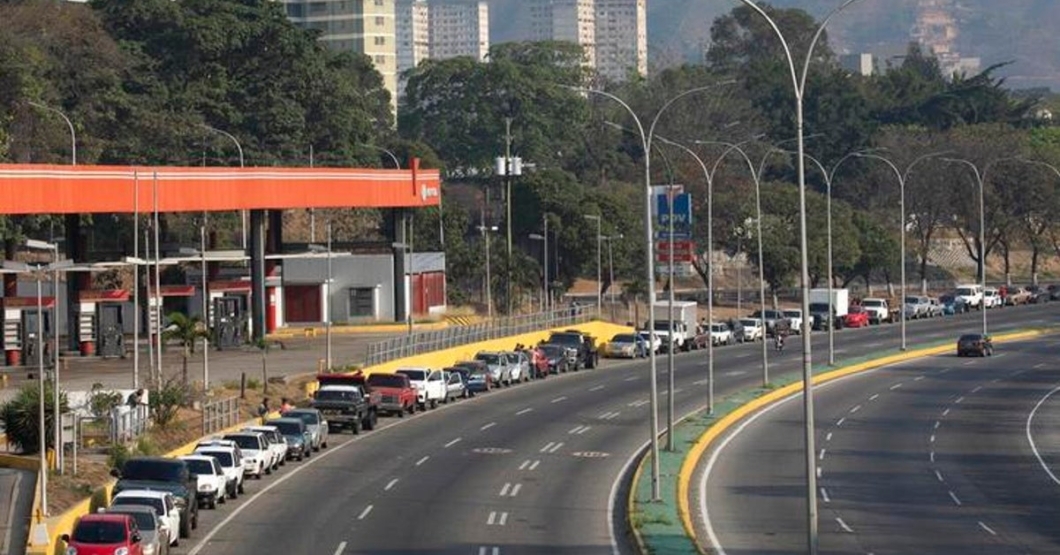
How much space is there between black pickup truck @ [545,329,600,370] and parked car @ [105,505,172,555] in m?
54.6

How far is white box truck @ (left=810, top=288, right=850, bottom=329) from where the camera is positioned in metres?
120

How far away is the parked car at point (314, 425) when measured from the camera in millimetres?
61375

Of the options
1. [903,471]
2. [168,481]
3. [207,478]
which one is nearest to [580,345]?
[903,471]

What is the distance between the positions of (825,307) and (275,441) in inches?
2688

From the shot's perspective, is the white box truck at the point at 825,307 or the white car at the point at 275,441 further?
the white box truck at the point at 825,307

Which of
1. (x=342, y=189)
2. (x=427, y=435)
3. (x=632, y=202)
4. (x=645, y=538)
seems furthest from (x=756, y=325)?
(x=645, y=538)

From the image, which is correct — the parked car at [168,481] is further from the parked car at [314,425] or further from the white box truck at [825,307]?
the white box truck at [825,307]

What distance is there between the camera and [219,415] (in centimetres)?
6247

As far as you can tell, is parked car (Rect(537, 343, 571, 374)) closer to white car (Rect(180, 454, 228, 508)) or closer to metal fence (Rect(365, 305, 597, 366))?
metal fence (Rect(365, 305, 597, 366))

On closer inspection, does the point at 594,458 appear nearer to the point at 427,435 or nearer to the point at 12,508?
the point at 427,435

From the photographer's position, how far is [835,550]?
1694 inches

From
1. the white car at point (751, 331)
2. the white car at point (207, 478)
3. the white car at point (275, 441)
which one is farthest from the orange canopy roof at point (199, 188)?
the white car at point (207, 478)

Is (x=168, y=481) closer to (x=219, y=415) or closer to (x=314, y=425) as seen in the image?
(x=314, y=425)

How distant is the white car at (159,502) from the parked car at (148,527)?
49 centimetres
